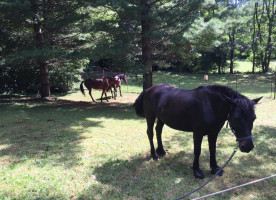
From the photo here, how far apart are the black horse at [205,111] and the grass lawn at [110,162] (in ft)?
1.85

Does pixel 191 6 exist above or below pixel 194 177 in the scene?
above

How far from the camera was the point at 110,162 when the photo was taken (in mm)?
4676

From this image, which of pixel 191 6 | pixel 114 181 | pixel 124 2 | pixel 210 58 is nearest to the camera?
pixel 114 181

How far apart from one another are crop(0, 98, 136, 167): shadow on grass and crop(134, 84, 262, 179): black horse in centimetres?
203

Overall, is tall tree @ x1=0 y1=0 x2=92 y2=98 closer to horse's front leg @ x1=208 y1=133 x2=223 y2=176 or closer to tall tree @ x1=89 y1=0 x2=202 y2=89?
tall tree @ x1=89 y1=0 x2=202 y2=89

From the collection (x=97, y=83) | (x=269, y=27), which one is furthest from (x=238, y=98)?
(x=269, y=27)

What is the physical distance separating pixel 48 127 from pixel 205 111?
511 centimetres

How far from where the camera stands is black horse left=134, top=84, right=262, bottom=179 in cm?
328

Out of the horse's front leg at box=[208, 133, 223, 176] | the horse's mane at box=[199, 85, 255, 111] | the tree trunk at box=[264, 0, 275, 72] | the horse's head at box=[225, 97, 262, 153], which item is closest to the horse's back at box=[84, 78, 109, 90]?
the horse's front leg at box=[208, 133, 223, 176]

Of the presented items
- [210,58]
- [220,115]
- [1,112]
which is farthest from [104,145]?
[210,58]

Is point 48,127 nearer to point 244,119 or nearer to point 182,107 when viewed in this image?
point 182,107

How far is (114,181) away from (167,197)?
37.1 inches

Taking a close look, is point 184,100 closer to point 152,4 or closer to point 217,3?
point 152,4

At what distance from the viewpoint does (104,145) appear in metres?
5.63
